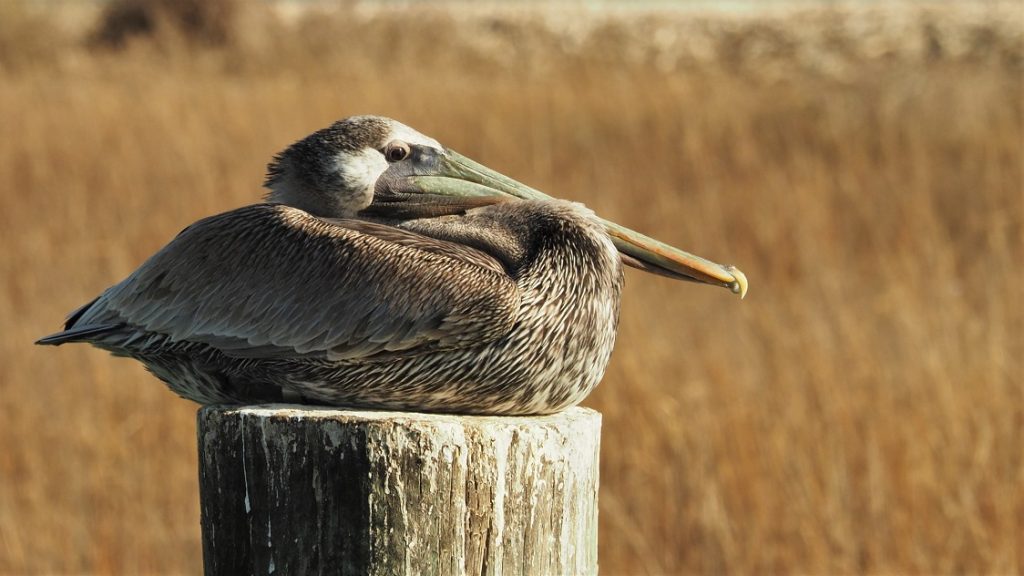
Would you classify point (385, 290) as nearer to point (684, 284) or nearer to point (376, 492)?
point (376, 492)

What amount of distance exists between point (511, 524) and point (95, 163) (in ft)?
24.9

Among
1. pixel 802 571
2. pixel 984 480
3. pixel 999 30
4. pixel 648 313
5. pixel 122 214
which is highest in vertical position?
pixel 999 30

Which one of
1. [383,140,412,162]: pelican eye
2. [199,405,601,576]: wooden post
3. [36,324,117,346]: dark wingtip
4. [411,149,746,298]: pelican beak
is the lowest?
[199,405,601,576]: wooden post

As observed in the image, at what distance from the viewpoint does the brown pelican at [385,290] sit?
198 cm

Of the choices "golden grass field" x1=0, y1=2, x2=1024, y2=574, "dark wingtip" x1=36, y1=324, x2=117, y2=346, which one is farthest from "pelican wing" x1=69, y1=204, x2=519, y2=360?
"golden grass field" x1=0, y1=2, x2=1024, y2=574

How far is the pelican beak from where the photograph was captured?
7.13 ft

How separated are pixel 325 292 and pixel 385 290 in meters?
0.11

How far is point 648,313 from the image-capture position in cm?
622

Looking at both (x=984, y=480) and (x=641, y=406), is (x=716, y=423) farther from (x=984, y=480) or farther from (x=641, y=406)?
(x=984, y=480)

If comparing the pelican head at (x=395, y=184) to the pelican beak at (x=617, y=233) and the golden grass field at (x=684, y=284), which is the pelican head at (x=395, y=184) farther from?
the golden grass field at (x=684, y=284)

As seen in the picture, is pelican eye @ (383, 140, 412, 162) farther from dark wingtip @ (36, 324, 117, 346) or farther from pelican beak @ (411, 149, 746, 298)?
dark wingtip @ (36, 324, 117, 346)

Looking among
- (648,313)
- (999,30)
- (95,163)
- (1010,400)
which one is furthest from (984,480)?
(999,30)

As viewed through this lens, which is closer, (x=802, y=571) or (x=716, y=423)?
(x=802, y=571)

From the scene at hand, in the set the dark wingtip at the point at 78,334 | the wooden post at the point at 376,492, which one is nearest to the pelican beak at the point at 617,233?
the wooden post at the point at 376,492
